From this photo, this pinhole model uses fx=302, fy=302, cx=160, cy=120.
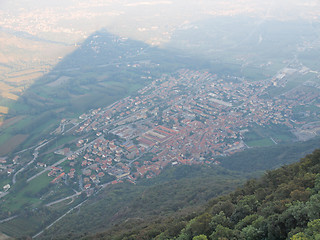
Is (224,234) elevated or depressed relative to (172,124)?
elevated

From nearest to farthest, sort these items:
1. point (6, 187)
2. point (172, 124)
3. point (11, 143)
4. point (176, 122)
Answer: point (6, 187) < point (11, 143) < point (172, 124) < point (176, 122)

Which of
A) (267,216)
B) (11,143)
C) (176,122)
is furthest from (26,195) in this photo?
(267,216)

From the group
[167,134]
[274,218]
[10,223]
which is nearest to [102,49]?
[167,134]

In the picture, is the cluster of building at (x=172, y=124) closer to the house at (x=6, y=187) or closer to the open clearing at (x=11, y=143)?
the house at (x=6, y=187)

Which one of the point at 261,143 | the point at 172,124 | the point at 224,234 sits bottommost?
the point at 261,143

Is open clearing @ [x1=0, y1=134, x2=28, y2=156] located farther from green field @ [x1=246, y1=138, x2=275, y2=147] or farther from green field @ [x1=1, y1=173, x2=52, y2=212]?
green field @ [x1=246, y1=138, x2=275, y2=147]

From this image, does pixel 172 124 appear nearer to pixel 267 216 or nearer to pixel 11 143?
pixel 11 143

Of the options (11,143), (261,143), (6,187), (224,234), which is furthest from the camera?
(261,143)

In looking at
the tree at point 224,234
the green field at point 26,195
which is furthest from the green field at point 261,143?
the tree at point 224,234

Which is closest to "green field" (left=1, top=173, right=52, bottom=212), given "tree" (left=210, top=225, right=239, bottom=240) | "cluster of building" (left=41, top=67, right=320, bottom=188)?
"cluster of building" (left=41, top=67, right=320, bottom=188)

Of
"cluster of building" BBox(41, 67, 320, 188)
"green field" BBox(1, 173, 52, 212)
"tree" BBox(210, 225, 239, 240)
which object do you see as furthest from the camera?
"cluster of building" BBox(41, 67, 320, 188)
